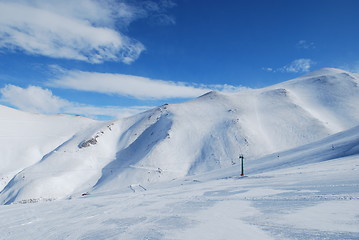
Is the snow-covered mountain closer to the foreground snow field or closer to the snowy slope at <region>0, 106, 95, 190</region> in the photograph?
the snowy slope at <region>0, 106, 95, 190</region>

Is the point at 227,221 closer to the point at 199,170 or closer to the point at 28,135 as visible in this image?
the point at 199,170

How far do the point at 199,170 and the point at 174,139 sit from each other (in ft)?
43.3

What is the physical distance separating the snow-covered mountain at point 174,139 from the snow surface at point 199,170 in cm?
31

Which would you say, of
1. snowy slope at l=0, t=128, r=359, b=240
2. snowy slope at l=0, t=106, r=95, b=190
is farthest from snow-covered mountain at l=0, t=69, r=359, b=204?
snowy slope at l=0, t=128, r=359, b=240

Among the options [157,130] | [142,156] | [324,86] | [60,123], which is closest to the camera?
[142,156]

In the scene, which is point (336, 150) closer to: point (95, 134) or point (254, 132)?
point (254, 132)

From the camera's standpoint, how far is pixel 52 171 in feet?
177

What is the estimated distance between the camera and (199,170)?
45.7 meters

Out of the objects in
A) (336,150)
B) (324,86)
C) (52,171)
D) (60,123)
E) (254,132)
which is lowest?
(52,171)

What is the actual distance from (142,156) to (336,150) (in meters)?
39.3

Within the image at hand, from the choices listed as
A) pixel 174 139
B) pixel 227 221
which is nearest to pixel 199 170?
pixel 174 139

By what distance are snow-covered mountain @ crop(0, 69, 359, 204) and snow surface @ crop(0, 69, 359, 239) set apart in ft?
1.01

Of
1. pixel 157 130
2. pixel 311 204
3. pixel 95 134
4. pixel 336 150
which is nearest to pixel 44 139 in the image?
pixel 95 134

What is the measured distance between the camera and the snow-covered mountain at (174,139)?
47781mm
